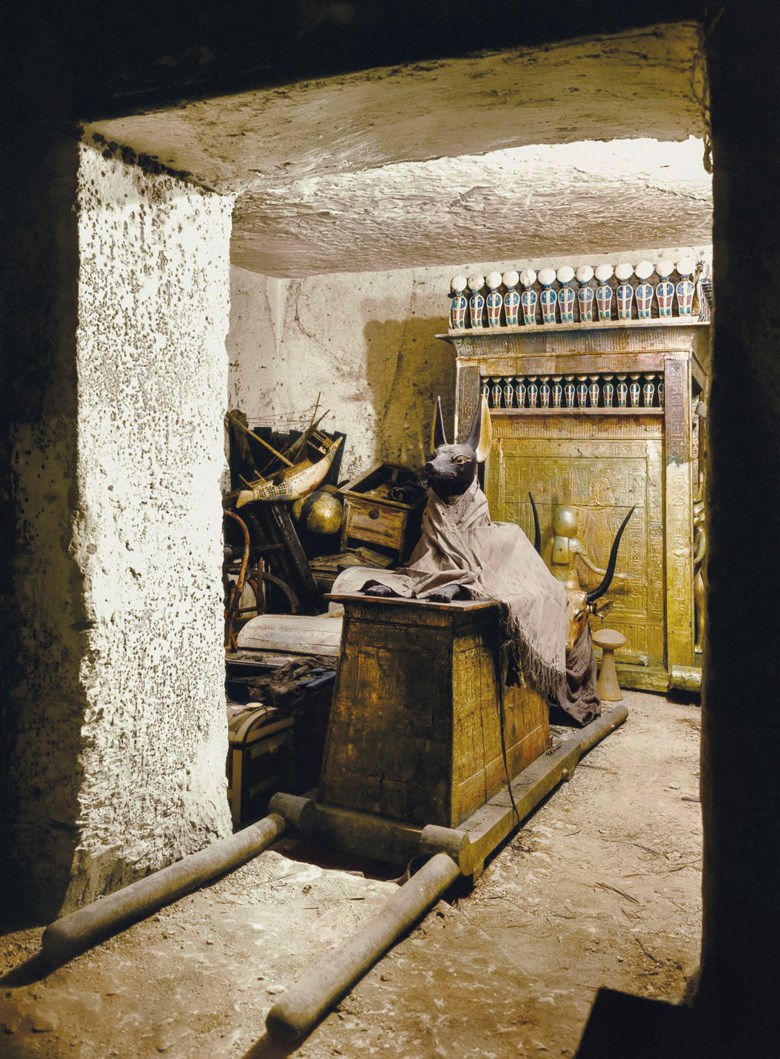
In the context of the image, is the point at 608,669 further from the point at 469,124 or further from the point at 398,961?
the point at 469,124

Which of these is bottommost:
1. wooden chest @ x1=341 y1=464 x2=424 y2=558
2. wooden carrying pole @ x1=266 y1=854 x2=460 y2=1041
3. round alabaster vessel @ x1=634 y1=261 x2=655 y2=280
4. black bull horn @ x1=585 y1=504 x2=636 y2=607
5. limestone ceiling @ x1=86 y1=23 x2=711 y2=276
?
wooden carrying pole @ x1=266 y1=854 x2=460 y2=1041

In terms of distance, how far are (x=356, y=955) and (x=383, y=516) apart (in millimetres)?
4424

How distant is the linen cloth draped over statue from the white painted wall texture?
99cm

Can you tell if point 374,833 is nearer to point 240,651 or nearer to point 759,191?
point 240,651

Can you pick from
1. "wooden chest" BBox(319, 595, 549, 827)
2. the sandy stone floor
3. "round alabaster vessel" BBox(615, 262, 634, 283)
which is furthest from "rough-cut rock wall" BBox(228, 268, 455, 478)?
the sandy stone floor

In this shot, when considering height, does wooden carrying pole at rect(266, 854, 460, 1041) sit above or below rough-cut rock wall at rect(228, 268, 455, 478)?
below

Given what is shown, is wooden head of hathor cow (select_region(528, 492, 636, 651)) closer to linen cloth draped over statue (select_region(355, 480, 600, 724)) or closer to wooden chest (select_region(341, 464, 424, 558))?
linen cloth draped over statue (select_region(355, 480, 600, 724))

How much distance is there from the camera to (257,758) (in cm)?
351

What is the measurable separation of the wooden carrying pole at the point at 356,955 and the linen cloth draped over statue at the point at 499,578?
1139 millimetres

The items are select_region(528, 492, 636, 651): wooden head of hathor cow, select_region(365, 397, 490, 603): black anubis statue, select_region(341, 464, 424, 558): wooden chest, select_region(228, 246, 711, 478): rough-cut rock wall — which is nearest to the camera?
select_region(365, 397, 490, 603): black anubis statue

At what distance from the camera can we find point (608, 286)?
5789mm

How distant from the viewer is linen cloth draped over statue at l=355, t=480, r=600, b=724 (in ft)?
11.9

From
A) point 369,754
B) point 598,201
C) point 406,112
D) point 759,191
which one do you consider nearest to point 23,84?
point 406,112

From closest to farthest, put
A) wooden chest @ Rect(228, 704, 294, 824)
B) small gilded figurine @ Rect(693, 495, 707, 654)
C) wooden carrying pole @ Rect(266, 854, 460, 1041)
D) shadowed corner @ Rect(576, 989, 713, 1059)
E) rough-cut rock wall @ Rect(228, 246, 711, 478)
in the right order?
shadowed corner @ Rect(576, 989, 713, 1059)
wooden carrying pole @ Rect(266, 854, 460, 1041)
wooden chest @ Rect(228, 704, 294, 824)
small gilded figurine @ Rect(693, 495, 707, 654)
rough-cut rock wall @ Rect(228, 246, 711, 478)
